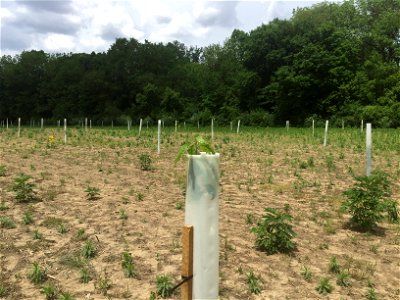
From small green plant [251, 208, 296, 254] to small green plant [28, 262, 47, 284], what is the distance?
2.37 metres

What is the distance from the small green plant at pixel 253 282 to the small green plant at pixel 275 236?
2.39 ft

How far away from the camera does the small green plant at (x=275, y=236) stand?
5297 millimetres

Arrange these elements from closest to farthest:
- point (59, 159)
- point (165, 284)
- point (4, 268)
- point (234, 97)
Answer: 1. point (165, 284)
2. point (4, 268)
3. point (59, 159)
4. point (234, 97)

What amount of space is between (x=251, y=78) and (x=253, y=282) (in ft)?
166

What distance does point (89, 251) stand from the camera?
504 centimetres

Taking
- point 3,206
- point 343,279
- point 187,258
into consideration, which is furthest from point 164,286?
point 3,206

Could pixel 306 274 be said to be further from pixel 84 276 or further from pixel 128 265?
pixel 84 276

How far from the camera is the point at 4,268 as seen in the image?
191 inches

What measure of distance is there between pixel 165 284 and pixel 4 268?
1.85 metres

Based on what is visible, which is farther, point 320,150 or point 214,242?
point 320,150

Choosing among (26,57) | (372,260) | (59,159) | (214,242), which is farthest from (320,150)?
(26,57)

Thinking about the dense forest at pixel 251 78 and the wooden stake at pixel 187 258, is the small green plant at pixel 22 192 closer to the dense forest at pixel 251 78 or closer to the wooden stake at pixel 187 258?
the wooden stake at pixel 187 258

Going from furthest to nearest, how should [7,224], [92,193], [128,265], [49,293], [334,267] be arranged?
[92,193] < [7,224] < [334,267] < [128,265] < [49,293]

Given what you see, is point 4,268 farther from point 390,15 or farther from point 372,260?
point 390,15
